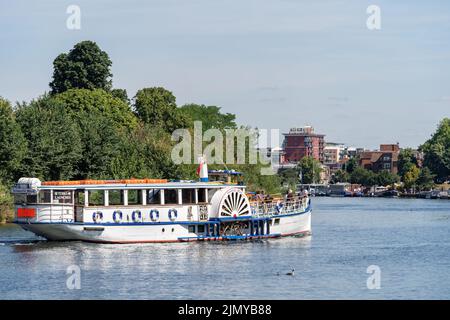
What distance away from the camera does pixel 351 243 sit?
241 feet

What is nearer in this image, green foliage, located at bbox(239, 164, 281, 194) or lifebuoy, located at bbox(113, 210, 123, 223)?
lifebuoy, located at bbox(113, 210, 123, 223)

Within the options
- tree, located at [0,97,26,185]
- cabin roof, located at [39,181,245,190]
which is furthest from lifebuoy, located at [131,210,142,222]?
tree, located at [0,97,26,185]

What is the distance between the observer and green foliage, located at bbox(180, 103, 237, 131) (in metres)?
152

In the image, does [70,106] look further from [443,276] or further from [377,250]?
[443,276]

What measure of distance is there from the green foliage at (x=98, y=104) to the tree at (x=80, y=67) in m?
8.21

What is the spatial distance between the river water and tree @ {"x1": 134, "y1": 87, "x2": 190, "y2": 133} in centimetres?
5986

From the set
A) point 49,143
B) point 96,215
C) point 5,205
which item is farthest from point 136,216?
point 49,143

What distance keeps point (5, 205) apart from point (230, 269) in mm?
34662

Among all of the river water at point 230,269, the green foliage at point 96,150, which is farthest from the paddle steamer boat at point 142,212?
the green foliage at point 96,150

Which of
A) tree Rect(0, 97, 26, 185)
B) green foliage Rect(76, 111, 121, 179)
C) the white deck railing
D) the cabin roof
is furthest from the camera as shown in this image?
green foliage Rect(76, 111, 121, 179)

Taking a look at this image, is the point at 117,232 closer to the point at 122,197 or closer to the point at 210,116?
the point at 122,197

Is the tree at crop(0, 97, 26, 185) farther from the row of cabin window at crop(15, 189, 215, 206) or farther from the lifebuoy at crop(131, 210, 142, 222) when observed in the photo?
the lifebuoy at crop(131, 210, 142, 222)
